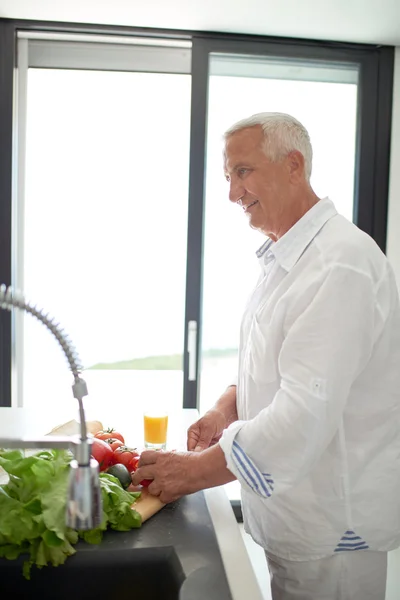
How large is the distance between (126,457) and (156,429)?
289 mm

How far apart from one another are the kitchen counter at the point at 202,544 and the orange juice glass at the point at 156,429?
311 millimetres

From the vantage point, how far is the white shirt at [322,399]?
105 centimetres

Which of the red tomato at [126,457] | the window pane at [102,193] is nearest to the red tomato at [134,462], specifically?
the red tomato at [126,457]

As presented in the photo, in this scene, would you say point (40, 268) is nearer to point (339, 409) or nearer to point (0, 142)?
point (0, 142)

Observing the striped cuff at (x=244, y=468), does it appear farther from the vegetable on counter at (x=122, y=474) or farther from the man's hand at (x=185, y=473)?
the vegetable on counter at (x=122, y=474)

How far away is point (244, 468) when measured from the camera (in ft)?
3.59

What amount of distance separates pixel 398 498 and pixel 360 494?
0.10 meters

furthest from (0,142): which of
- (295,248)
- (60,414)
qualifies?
(295,248)

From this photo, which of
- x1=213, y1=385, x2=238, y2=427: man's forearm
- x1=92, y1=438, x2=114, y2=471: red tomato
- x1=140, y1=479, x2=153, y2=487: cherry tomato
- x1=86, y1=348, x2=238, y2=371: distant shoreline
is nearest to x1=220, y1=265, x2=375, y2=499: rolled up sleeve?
x1=140, y1=479, x2=153, y2=487: cherry tomato

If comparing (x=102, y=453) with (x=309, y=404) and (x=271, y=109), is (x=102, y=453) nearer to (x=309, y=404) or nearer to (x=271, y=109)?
(x=309, y=404)

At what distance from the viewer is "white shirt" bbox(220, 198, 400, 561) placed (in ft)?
3.46

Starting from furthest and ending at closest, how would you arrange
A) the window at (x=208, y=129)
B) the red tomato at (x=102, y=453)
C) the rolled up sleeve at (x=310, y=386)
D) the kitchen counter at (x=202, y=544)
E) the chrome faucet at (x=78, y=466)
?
the window at (x=208, y=129) < the red tomato at (x=102, y=453) < the rolled up sleeve at (x=310, y=386) < the kitchen counter at (x=202, y=544) < the chrome faucet at (x=78, y=466)

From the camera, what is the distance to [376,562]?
1.22 m

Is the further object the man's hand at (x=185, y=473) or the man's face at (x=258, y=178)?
the man's face at (x=258, y=178)
